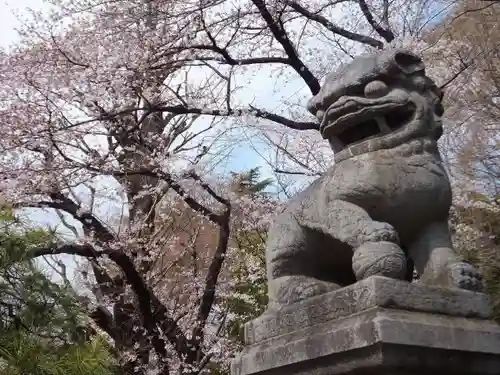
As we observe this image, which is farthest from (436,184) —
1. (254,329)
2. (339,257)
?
(254,329)

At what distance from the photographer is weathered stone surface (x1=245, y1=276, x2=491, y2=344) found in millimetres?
2525

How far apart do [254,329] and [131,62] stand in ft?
19.7

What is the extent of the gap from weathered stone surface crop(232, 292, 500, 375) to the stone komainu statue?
0.18 meters

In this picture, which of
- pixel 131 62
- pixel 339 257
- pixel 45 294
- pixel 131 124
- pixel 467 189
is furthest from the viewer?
pixel 467 189

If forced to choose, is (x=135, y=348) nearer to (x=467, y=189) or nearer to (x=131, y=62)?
(x=131, y=62)

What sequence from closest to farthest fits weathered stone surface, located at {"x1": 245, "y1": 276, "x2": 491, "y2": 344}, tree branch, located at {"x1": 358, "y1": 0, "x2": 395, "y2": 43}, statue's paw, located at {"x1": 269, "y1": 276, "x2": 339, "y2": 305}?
weathered stone surface, located at {"x1": 245, "y1": 276, "x2": 491, "y2": 344} → statue's paw, located at {"x1": 269, "y1": 276, "x2": 339, "y2": 305} → tree branch, located at {"x1": 358, "y1": 0, "x2": 395, "y2": 43}

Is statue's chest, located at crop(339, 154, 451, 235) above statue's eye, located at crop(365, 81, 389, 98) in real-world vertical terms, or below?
below

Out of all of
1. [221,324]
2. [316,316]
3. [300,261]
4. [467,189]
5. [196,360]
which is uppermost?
[467,189]

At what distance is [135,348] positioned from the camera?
862cm

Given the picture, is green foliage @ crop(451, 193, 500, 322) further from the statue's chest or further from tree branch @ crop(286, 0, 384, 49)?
the statue's chest

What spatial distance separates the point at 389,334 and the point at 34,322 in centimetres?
349

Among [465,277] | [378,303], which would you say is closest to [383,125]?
[465,277]

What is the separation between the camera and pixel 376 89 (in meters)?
3.06

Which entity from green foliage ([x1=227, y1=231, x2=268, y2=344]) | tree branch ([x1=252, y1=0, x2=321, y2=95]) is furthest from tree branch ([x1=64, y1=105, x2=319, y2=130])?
green foliage ([x1=227, y1=231, x2=268, y2=344])
